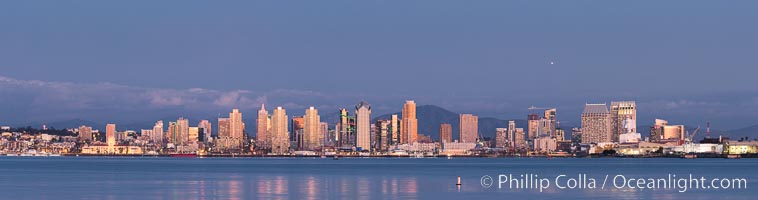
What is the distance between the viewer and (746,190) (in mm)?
76688

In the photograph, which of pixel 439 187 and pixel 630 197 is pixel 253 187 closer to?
pixel 439 187

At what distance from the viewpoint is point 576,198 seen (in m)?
63.5

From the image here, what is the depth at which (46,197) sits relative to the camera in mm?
68188

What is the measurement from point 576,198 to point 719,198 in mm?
8103

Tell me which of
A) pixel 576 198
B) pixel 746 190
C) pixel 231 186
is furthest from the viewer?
pixel 231 186

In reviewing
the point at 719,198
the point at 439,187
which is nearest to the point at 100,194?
the point at 439,187

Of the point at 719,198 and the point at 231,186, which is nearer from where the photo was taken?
the point at 719,198

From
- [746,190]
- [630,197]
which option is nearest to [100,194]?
[630,197]

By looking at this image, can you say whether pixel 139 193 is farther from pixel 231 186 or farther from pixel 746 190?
pixel 746 190

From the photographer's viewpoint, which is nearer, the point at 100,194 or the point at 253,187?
the point at 100,194

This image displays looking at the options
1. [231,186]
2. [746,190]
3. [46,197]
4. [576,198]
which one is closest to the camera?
[576,198]

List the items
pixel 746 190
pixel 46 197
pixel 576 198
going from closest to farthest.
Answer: pixel 576 198, pixel 46 197, pixel 746 190

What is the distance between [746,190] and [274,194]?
28.6 m

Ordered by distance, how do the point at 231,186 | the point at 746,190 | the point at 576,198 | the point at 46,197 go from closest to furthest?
the point at 576,198, the point at 46,197, the point at 746,190, the point at 231,186
